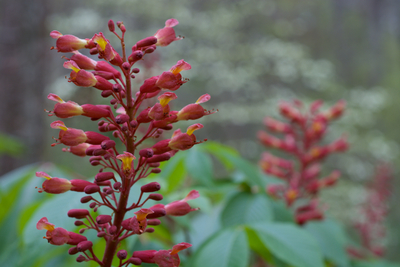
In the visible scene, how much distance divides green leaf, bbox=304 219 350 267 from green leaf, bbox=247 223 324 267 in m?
0.53

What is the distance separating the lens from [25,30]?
3973mm

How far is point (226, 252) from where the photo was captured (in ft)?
4.43

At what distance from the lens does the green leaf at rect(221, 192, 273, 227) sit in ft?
5.65

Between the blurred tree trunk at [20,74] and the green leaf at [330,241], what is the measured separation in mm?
3177

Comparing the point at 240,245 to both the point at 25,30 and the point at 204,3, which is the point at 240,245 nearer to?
the point at 25,30

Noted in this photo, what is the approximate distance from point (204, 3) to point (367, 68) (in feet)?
24.4

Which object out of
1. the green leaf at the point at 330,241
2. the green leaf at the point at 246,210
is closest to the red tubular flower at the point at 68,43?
the green leaf at the point at 246,210

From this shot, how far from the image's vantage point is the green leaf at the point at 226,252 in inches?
51.8

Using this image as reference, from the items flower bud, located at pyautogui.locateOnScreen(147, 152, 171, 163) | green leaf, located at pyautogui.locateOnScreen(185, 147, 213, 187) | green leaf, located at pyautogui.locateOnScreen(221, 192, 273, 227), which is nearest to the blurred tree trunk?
green leaf, located at pyautogui.locateOnScreen(185, 147, 213, 187)

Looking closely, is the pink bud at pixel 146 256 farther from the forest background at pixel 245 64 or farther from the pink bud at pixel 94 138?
the forest background at pixel 245 64

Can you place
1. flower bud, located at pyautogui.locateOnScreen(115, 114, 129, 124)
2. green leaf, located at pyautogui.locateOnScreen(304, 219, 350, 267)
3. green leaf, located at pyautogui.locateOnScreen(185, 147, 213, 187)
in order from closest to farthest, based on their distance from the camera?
flower bud, located at pyautogui.locateOnScreen(115, 114, 129, 124), green leaf, located at pyautogui.locateOnScreen(185, 147, 213, 187), green leaf, located at pyautogui.locateOnScreen(304, 219, 350, 267)

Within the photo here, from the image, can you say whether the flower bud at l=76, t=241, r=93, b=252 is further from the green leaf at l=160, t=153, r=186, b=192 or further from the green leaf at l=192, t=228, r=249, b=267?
the green leaf at l=160, t=153, r=186, b=192

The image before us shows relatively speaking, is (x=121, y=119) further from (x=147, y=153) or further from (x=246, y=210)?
(x=246, y=210)

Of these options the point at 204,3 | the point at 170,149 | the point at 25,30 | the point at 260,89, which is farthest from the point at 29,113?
the point at 204,3
